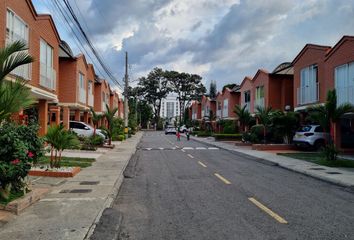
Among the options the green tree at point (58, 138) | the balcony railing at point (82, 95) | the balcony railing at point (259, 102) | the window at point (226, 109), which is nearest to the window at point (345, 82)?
the green tree at point (58, 138)

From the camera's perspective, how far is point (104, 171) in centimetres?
1509

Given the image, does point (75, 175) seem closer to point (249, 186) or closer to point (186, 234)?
point (249, 186)

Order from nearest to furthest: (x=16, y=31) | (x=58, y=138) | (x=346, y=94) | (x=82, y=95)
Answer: (x=58, y=138) → (x=16, y=31) → (x=346, y=94) → (x=82, y=95)

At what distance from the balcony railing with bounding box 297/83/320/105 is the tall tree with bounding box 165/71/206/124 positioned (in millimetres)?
74748

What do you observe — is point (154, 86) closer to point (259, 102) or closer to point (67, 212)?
point (259, 102)

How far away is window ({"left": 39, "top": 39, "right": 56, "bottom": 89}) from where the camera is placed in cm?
2200

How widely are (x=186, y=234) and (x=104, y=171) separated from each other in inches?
353

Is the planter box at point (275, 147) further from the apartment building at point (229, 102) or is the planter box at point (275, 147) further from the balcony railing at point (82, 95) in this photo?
the apartment building at point (229, 102)

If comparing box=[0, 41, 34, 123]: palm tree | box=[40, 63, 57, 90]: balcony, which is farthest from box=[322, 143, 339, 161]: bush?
box=[40, 63, 57, 90]: balcony

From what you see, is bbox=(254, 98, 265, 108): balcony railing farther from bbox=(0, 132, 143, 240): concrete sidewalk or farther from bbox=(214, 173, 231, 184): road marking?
bbox=(0, 132, 143, 240): concrete sidewalk

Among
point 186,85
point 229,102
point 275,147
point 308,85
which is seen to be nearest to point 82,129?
point 275,147

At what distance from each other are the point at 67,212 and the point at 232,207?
348 centimetres

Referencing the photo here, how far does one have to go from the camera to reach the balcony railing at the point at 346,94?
71.4 ft

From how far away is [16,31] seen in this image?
17812 millimetres
